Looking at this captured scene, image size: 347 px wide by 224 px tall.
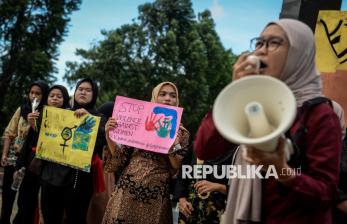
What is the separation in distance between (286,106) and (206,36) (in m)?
26.0

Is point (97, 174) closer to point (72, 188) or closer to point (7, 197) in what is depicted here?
point (72, 188)

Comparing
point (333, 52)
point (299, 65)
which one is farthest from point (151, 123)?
point (299, 65)

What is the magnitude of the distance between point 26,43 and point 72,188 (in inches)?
632

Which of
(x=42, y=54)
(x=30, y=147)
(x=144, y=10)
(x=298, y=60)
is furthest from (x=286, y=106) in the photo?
(x=144, y=10)

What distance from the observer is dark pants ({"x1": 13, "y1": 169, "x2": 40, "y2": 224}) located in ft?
15.1

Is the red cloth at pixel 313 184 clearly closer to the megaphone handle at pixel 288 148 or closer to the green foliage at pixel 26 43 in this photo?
the megaphone handle at pixel 288 148

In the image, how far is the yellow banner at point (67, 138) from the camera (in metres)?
3.97

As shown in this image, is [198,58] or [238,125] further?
[198,58]

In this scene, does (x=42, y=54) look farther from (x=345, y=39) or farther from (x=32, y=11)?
(x=345, y=39)

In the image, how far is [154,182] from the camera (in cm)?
345

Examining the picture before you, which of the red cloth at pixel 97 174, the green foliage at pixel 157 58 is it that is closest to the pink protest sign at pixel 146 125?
the red cloth at pixel 97 174

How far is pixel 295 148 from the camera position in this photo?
1426 mm

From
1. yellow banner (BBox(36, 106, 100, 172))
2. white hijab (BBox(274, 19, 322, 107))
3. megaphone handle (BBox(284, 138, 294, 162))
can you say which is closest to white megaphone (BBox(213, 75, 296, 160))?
megaphone handle (BBox(284, 138, 294, 162))

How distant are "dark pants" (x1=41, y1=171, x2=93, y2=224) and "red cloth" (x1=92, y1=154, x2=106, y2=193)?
2.9 inches
